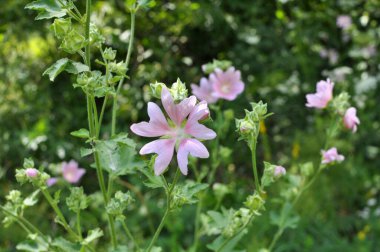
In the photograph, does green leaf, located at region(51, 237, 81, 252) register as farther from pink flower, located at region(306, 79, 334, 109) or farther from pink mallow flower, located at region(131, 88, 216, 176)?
pink flower, located at region(306, 79, 334, 109)

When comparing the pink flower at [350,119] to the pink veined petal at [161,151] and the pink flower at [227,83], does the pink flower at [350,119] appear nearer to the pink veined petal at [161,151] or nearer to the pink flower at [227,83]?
the pink flower at [227,83]

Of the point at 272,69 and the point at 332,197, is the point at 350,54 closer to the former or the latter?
the point at 272,69

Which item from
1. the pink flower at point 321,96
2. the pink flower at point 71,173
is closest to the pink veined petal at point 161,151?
the pink flower at point 321,96

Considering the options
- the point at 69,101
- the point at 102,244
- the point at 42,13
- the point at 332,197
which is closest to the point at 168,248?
the point at 102,244

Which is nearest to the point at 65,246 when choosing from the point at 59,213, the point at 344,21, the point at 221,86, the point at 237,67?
the point at 59,213

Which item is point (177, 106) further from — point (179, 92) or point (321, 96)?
point (321, 96)

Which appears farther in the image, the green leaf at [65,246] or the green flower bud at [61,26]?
the green leaf at [65,246]
